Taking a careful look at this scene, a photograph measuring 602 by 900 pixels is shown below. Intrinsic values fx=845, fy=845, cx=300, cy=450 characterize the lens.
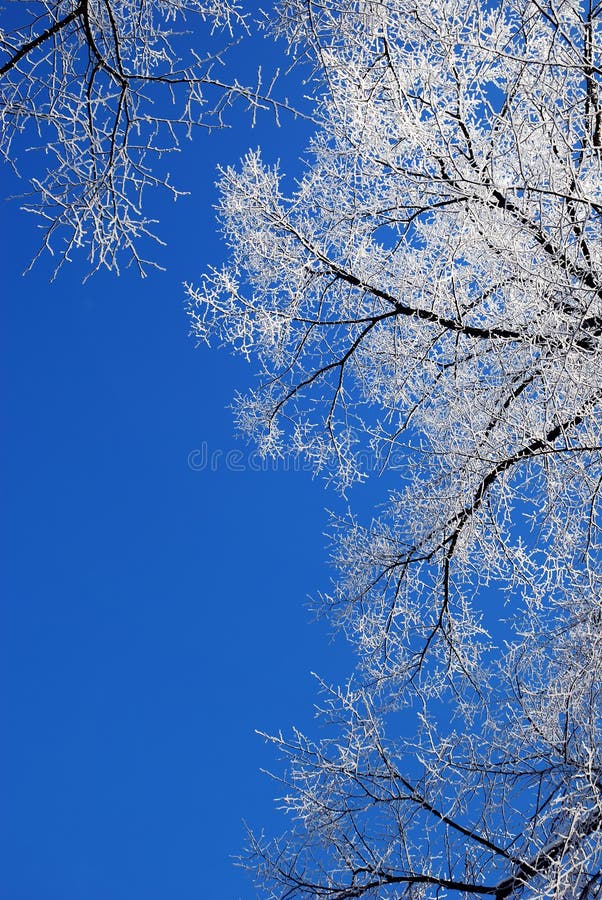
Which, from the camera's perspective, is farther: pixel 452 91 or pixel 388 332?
pixel 388 332

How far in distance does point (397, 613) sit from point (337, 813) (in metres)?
1.82

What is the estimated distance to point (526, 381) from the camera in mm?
5074

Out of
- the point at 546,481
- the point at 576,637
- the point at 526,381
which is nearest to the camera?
the point at 576,637

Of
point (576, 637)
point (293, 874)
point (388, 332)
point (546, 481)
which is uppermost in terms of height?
point (388, 332)

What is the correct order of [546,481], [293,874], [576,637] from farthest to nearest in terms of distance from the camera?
1. [546,481]
2. [576,637]
3. [293,874]

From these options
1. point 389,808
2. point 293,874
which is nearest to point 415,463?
point 389,808

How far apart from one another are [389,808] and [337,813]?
0.82 feet

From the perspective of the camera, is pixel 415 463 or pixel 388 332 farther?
pixel 388 332

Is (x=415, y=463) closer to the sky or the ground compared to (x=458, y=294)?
closer to the ground

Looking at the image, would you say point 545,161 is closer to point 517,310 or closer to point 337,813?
point 517,310

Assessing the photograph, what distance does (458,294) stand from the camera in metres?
4.89

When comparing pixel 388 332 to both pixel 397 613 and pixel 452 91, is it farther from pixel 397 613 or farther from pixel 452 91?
pixel 397 613

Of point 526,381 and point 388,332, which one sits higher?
point 388,332

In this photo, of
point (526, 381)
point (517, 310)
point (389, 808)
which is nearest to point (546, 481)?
point (526, 381)
